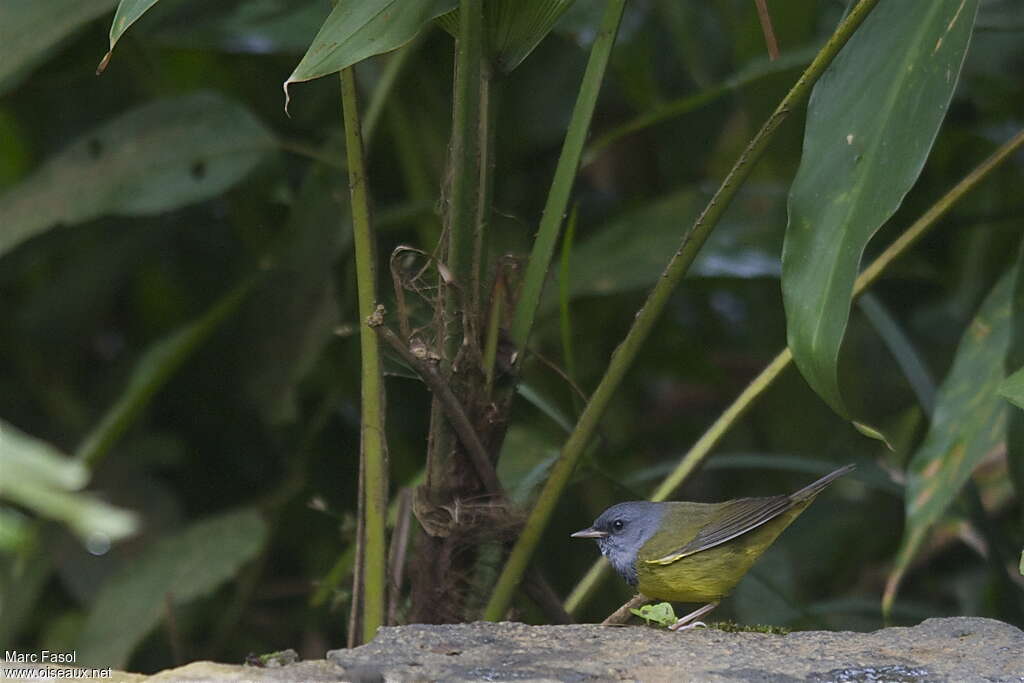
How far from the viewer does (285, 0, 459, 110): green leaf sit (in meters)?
1.47

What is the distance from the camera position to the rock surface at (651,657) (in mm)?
1274

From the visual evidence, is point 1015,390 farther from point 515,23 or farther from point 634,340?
point 515,23

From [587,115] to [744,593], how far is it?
1.20m

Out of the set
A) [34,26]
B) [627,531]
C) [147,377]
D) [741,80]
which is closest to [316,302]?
[147,377]

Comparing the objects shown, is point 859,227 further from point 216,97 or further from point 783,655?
point 216,97

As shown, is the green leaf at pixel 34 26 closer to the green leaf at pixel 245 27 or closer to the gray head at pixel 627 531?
the green leaf at pixel 245 27

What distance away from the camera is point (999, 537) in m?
2.31

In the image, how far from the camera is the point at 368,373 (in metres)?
1.61

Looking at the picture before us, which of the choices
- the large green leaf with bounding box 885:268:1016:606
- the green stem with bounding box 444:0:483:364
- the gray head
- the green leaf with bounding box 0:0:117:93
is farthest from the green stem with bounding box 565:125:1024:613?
the green leaf with bounding box 0:0:117:93

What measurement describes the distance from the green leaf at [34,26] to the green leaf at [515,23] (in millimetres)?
1029

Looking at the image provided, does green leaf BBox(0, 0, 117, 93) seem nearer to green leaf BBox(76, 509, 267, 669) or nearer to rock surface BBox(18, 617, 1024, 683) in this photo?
green leaf BBox(76, 509, 267, 669)

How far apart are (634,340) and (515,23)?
421 millimetres

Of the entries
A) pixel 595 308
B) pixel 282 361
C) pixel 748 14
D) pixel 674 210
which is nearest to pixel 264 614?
pixel 282 361

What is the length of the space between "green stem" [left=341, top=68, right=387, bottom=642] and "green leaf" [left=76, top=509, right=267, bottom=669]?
2.88 feet
